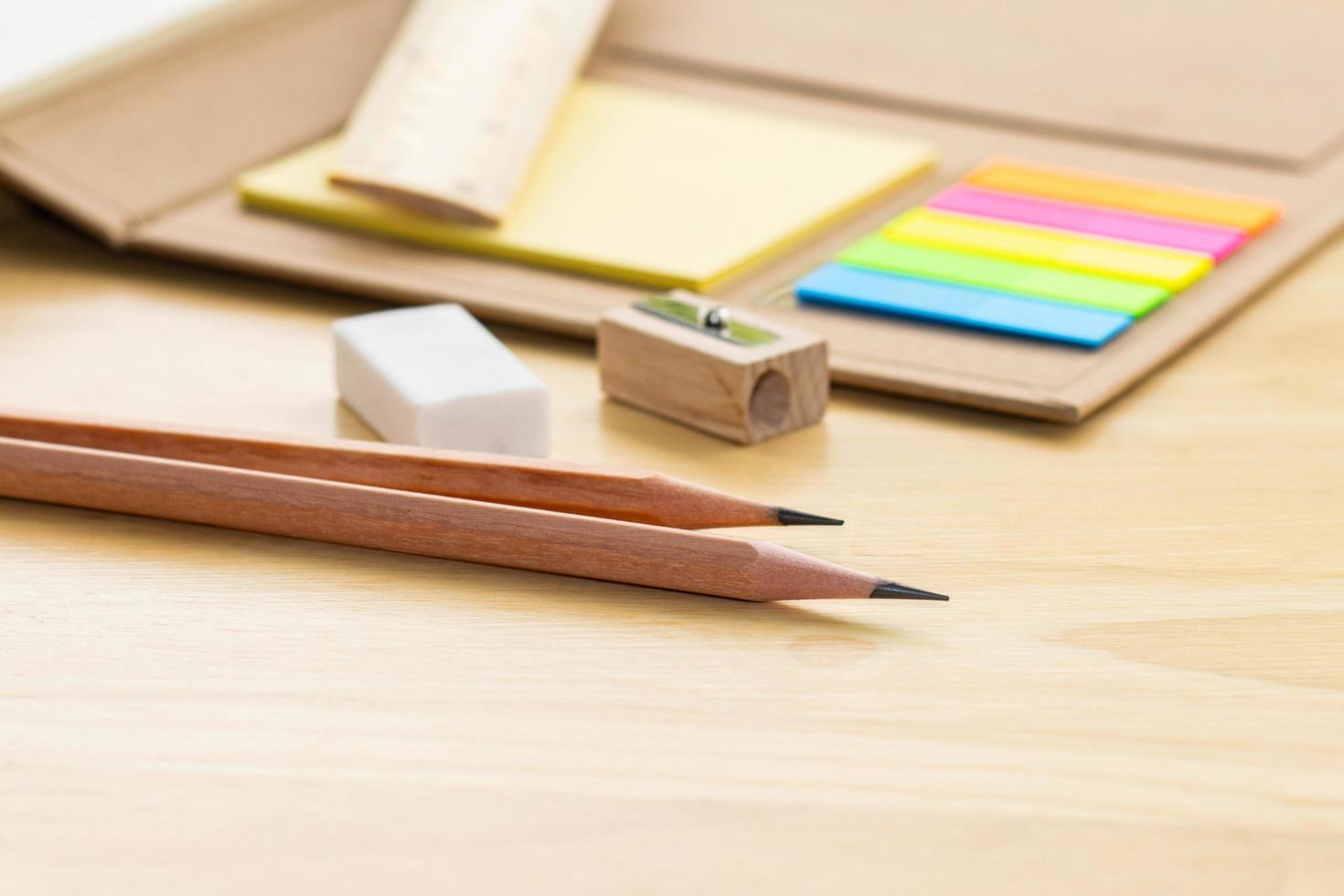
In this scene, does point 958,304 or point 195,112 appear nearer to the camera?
point 958,304

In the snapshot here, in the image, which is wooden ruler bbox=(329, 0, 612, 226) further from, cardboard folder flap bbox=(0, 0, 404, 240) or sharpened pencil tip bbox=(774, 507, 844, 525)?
sharpened pencil tip bbox=(774, 507, 844, 525)

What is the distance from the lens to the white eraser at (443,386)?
555mm

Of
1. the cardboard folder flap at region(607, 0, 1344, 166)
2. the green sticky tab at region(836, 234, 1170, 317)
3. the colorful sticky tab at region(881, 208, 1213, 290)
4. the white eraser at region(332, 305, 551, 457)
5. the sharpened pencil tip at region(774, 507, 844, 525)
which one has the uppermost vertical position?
the cardboard folder flap at region(607, 0, 1344, 166)

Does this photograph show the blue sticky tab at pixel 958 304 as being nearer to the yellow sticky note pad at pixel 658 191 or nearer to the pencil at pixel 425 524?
the yellow sticky note pad at pixel 658 191

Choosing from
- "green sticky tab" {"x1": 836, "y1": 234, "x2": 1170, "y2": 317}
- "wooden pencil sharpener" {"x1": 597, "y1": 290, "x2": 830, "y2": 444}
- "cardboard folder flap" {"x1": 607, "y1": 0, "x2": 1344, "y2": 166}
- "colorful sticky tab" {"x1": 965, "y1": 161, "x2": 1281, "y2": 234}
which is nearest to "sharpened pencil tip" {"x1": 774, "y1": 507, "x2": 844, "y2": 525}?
"wooden pencil sharpener" {"x1": 597, "y1": 290, "x2": 830, "y2": 444}

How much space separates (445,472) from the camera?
0.50 metres

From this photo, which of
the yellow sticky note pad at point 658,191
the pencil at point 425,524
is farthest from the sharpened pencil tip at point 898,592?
the yellow sticky note pad at point 658,191

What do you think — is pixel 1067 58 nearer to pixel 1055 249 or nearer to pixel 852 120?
pixel 852 120

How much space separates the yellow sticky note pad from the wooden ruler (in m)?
0.01

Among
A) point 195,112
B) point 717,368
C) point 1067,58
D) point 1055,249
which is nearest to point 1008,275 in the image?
point 1055,249

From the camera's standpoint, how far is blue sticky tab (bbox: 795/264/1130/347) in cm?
64

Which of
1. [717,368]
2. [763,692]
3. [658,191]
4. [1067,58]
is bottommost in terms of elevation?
[763,692]

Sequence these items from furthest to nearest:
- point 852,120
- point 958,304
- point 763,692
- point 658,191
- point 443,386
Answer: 1. point 852,120
2. point 658,191
3. point 958,304
4. point 443,386
5. point 763,692

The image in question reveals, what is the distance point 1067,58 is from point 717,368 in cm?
41
